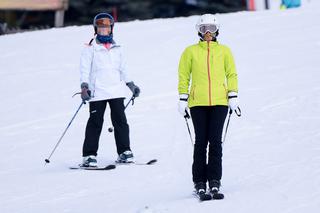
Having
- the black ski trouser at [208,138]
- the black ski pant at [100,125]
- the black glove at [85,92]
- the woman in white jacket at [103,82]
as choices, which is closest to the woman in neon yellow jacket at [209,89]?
the black ski trouser at [208,138]

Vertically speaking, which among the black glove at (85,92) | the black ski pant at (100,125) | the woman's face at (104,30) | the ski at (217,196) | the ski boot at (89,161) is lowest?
the ski boot at (89,161)

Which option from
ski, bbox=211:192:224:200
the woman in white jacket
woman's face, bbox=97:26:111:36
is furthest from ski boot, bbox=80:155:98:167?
ski, bbox=211:192:224:200

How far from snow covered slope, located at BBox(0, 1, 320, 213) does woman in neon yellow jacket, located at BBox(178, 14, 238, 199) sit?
1.25 feet

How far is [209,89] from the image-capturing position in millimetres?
8320

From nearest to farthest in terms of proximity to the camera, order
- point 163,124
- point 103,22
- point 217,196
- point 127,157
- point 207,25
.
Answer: point 217,196 < point 207,25 < point 103,22 < point 127,157 < point 163,124

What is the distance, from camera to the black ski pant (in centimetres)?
1055

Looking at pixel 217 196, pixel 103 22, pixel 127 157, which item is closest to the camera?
pixel 217 196

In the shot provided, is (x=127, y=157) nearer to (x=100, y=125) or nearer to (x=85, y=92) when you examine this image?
(x=100, y=125)

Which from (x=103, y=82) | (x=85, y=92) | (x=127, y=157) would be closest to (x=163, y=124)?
(x=127, y=157)

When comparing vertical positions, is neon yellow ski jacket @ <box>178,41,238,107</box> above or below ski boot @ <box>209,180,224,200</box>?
above

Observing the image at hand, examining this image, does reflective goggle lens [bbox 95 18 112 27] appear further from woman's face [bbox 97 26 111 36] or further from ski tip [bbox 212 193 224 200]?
ski tip [bbox 212 193 224 200]

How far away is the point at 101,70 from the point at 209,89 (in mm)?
2381

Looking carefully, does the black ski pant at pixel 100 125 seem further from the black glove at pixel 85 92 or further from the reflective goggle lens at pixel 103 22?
the reflective goggle lens at pixel 103 22

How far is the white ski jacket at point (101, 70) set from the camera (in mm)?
10438
